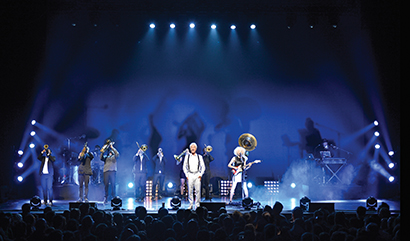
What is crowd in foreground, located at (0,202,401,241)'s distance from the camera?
16.1ft

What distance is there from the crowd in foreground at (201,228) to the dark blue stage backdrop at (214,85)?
7.25 m

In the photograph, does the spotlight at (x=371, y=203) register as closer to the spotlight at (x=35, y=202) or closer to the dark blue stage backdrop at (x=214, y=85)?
the dark blue stage backdrop at (x=214, y=85)

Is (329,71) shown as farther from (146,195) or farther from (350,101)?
(146,195)

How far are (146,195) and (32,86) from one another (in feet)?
18.8

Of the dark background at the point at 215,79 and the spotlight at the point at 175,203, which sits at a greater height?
the dark background at the point at 215,79

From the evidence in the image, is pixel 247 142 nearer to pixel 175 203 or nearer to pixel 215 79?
pixel 215 79

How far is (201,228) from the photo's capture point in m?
5.30

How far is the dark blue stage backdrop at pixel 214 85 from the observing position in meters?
13.3

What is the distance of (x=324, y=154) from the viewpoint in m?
12.3

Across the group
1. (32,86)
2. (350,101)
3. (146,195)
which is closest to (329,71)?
(350,101)

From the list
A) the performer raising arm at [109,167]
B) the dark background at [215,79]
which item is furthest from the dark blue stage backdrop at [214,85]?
the performer raising arm at [109,167]

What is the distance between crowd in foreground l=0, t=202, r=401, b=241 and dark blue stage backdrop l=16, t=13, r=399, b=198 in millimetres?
7246

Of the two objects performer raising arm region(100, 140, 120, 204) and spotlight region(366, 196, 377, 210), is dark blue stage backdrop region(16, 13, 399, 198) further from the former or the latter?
spotlight region(366, 196, 377, 210)

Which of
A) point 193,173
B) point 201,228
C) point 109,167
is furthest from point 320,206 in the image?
point 109,167
